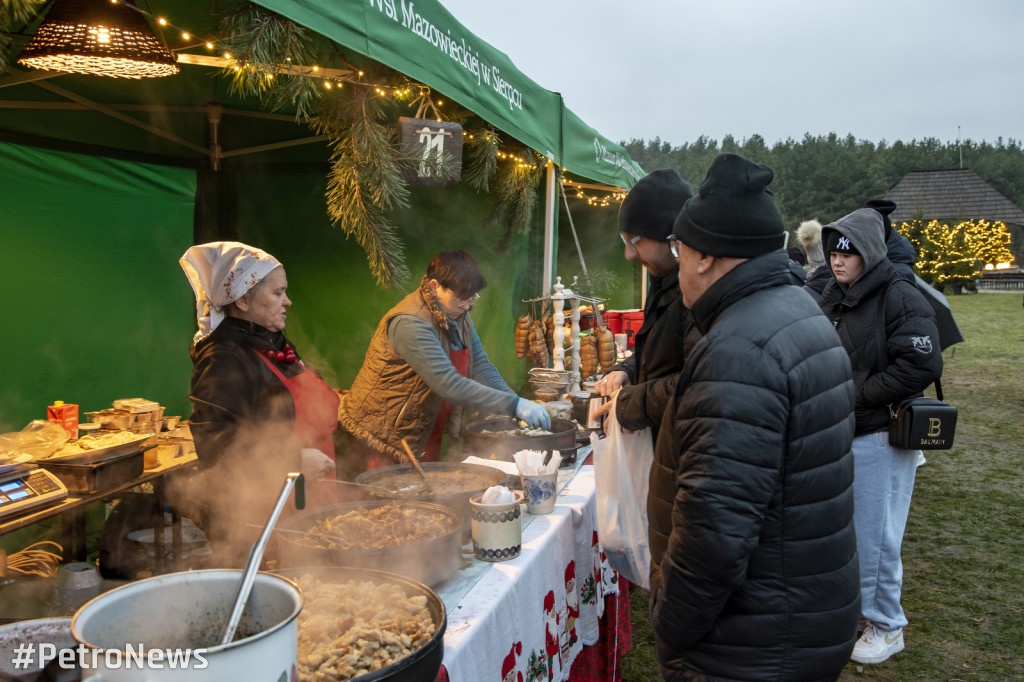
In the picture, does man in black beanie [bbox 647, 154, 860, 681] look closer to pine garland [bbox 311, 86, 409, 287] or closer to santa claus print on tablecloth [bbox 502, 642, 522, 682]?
santa claus print on tablecloth [bbox 502, 642, 522, 682]

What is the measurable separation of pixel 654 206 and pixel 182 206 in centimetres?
365

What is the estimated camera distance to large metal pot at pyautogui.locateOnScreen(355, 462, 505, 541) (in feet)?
6.86

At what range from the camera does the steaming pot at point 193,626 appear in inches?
33.2

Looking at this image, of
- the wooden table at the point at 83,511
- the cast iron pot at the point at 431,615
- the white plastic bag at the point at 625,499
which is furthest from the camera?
the wooden table at the point at 83,511

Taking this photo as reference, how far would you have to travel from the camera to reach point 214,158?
4.79 m

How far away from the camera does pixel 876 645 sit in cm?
362

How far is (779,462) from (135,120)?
429cm

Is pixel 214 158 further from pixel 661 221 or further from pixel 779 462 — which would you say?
pixel 779 462

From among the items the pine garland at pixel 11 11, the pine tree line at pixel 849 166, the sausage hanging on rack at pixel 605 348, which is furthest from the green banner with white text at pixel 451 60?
Answer: the pine tree line at pixel 849 166

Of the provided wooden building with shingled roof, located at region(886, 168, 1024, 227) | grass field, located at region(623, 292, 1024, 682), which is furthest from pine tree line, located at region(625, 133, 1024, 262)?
grass field, located at region(623, 292, 1024, 682)

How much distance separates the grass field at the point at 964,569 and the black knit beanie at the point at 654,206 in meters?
2.33

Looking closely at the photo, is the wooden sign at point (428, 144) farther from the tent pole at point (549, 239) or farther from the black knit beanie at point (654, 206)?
the tent pole at point (549, 239)

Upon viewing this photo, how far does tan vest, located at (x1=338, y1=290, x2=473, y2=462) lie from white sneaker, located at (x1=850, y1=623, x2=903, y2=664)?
2.58 m

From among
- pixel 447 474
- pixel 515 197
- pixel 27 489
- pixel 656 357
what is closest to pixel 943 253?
pixel 515 197
